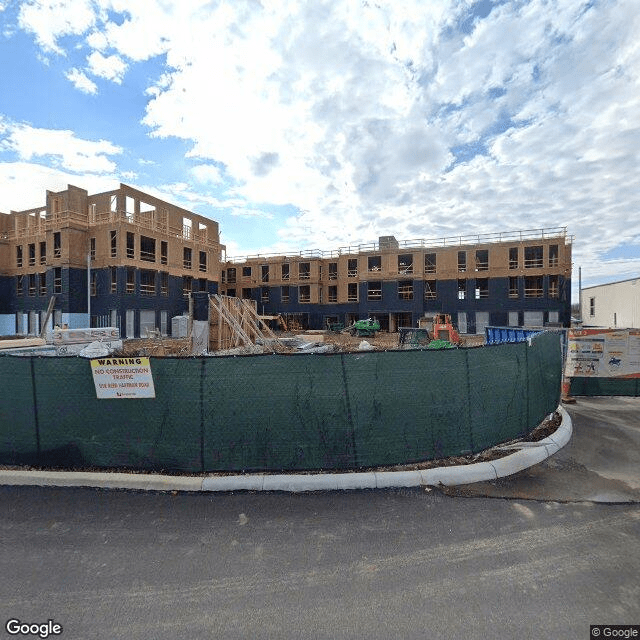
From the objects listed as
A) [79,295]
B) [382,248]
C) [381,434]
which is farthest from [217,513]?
[382,248]

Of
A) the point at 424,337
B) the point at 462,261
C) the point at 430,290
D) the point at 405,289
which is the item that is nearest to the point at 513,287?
the point at 462,261

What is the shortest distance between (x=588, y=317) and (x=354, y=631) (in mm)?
64672

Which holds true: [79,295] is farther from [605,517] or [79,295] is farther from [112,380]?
[605,517]

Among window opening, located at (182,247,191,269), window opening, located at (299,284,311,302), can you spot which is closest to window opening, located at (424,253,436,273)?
window opening, located at (299,284,311,302)

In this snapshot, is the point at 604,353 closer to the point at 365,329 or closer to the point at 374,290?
the point at 365,329

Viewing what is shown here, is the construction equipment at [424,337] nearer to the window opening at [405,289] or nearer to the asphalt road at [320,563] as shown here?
the asphalt road at [320,563]

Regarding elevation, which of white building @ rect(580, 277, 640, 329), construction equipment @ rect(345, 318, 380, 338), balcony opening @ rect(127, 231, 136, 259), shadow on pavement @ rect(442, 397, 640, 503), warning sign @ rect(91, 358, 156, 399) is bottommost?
shadow on pavement @ rect(442, 397, 640, 503)

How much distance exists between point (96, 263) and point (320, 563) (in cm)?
3799

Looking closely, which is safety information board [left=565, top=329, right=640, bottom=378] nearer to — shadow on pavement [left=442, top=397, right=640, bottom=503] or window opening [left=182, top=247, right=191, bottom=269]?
shadow on pavement [left=442, top=397, right=640, bottom=503]

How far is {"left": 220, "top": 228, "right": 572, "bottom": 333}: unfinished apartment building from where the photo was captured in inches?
1539

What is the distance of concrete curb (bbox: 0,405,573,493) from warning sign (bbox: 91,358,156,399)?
121cm

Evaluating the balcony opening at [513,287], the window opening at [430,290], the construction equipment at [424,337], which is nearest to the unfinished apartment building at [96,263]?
the construction equipment at [424,337]

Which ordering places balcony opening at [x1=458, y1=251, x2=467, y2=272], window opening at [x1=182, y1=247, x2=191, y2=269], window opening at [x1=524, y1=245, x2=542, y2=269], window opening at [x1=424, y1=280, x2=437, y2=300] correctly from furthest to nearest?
window opening at [x1=424, y1=280, x2=437, y2=300] → balcony opening at [x1=458, y1=251, x2=467, y2=272] → window opening at [x1=182, y1=247, x2=191, y2=269] → window opening at [x1=524, y1=245, x2=542, y2=269]

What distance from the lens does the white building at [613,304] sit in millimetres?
38334
